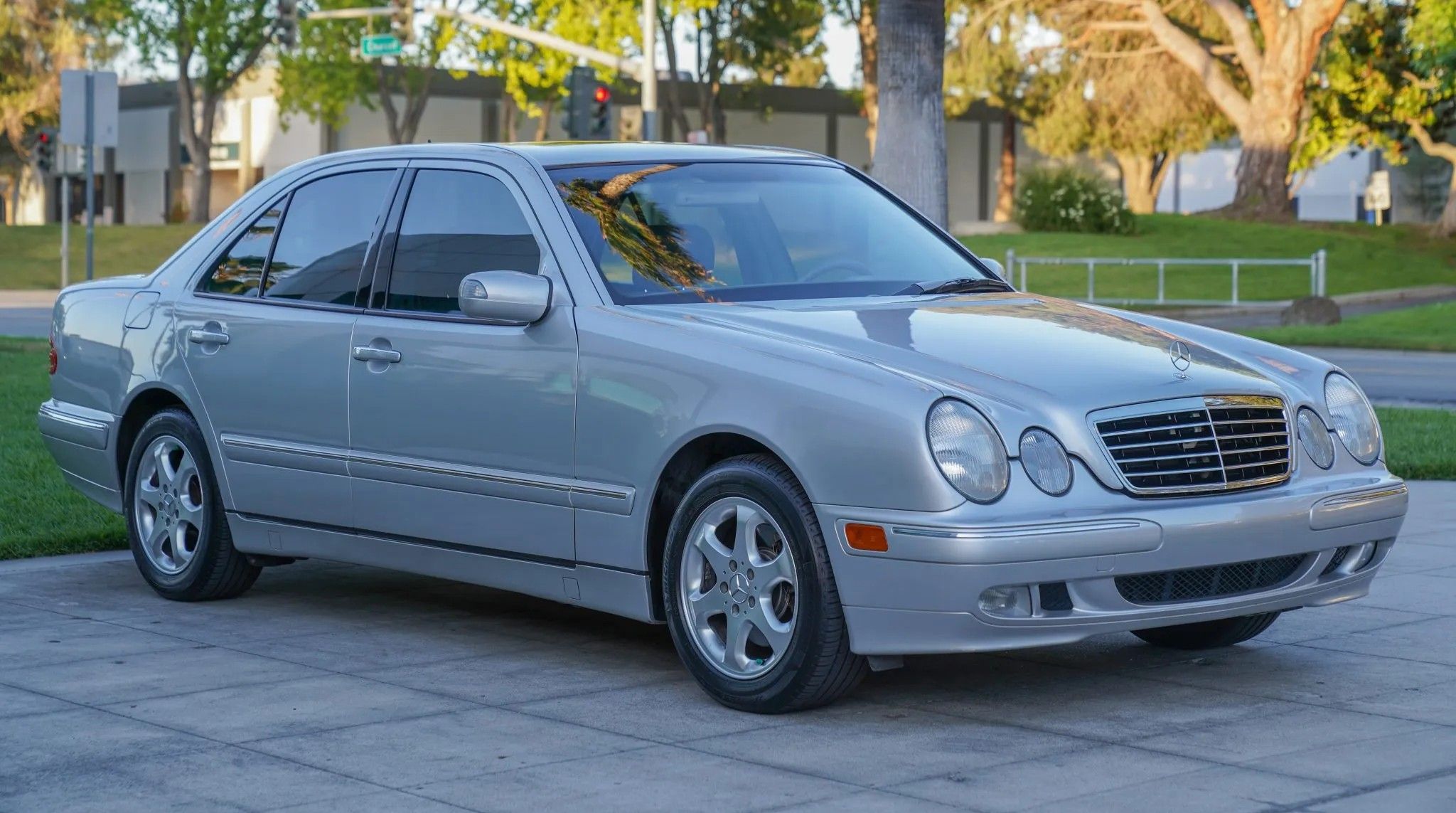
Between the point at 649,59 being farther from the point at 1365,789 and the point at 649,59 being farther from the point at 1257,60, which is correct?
the point at 1365,789

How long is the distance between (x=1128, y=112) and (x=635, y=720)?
4606 centimetres

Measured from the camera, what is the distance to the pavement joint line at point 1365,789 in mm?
4262

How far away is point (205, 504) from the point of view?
715 centimetres

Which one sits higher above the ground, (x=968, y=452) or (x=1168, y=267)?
(x=1168, y=267)

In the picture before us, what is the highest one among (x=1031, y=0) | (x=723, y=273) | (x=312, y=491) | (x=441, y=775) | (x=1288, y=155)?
(x=1031, y=0)

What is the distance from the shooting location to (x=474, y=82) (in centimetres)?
6550

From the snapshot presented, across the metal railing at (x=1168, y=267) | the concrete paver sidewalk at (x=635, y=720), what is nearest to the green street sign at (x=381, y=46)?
the metal railing at (x=1168, y=267)

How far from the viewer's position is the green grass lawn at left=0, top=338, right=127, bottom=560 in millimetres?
8367

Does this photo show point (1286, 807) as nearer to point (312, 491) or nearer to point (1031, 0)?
point (312, 491)

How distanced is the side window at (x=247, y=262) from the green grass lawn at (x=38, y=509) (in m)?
1.67

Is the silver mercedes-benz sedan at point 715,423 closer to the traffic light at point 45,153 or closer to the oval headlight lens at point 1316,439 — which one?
the oval headlight lens at point 1316,439

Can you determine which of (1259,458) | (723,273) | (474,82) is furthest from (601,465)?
(474,82)

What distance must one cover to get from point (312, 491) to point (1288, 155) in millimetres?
41676

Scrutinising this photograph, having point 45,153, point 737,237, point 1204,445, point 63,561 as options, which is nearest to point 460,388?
point 737,237
